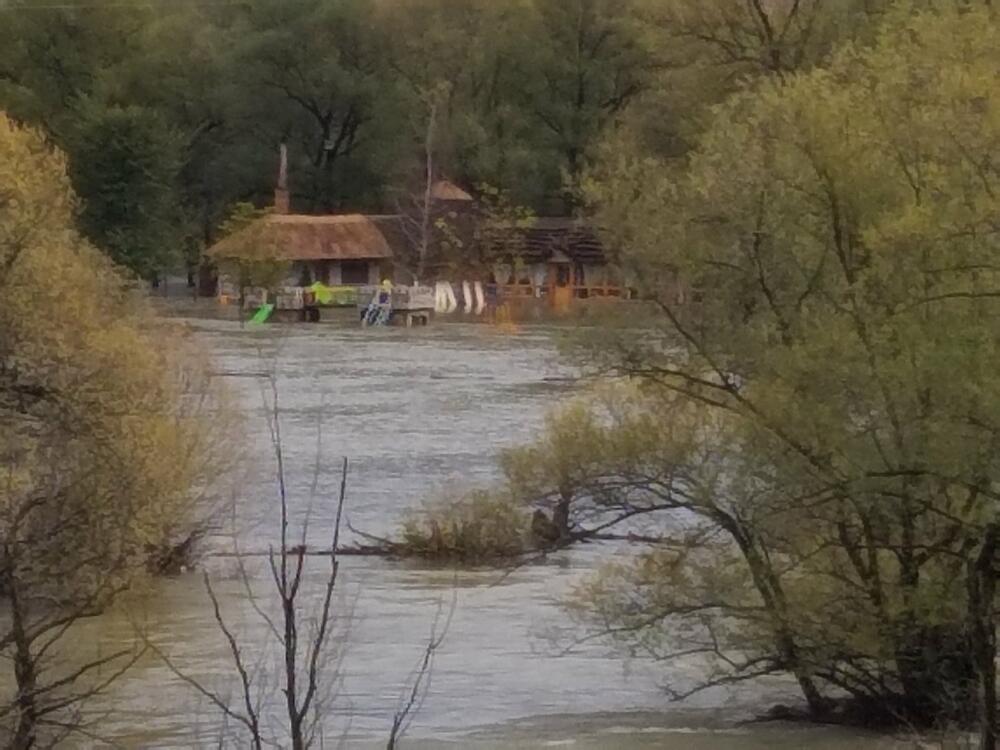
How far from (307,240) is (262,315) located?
4689mm

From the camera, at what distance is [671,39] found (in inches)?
1251

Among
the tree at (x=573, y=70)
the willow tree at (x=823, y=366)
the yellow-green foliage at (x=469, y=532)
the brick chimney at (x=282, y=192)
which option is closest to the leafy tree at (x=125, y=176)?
the brick chimney at (x=282, y=192)

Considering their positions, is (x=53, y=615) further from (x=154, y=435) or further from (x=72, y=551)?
(x=154, y=435)

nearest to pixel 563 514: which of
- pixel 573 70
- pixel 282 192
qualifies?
pixel 573 70

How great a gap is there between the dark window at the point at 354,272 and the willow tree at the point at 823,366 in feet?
175

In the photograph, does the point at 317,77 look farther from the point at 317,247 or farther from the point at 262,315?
the point at 262,315

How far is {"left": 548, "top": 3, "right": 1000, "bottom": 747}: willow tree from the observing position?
44.8 ft

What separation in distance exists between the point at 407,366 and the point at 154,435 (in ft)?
93.9

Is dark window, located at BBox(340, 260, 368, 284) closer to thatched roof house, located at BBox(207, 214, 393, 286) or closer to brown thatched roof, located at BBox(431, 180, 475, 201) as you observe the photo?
thatched roof house, located at BBox(207, 214, 393, 286)

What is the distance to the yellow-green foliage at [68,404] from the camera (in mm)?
15898

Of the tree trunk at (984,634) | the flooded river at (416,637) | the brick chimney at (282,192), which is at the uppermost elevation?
the brick chimney at (282,192)

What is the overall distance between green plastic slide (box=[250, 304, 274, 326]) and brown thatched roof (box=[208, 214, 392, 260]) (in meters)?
1.57

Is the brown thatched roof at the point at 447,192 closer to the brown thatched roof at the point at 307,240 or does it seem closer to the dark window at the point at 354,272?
the brown thatched roof at the point at 307,240

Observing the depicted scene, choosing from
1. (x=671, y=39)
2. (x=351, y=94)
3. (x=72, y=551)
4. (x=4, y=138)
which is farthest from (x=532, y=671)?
(x=351, y=94)
